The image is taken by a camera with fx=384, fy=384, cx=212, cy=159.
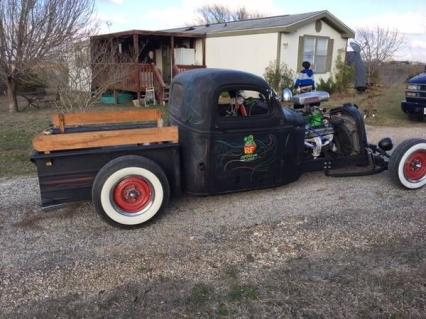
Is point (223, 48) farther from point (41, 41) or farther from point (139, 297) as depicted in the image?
point (139, 297)

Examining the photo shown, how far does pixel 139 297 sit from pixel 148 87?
42.4 ft

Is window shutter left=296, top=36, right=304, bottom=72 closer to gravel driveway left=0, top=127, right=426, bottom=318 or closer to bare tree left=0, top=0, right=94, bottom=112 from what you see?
bare tree left=0, top=0, right=94, bottom=112

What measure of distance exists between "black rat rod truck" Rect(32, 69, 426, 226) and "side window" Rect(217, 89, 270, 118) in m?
0.01

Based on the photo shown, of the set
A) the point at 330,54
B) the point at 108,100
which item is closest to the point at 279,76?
the point at 330,54

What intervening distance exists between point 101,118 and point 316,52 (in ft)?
45.5

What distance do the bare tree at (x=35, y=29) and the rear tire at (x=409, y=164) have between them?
996cm

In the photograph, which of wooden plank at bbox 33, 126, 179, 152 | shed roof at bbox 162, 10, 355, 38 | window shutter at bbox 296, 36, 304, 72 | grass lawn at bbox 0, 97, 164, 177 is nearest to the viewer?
wooden plank at bbox 33, 126, 179, 152

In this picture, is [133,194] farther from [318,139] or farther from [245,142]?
[318,139]

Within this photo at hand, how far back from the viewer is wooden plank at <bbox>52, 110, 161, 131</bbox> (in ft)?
15.2

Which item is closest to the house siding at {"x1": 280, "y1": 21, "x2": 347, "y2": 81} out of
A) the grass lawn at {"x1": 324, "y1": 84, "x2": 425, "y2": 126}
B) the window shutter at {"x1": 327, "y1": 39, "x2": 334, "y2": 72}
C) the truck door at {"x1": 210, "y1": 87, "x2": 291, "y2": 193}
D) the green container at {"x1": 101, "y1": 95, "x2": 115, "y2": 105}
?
the window shutter at {"x1": 327, "y1": 39, "x2": 334, "y2": 72}

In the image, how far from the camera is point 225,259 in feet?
11.4

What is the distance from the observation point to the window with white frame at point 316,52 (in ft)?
53.5

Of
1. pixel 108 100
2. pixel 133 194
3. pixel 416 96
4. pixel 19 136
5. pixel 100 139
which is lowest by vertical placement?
pixel 19 136

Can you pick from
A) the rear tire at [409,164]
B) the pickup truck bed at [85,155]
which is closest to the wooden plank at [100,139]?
the pickup truck bed at [85,155]
